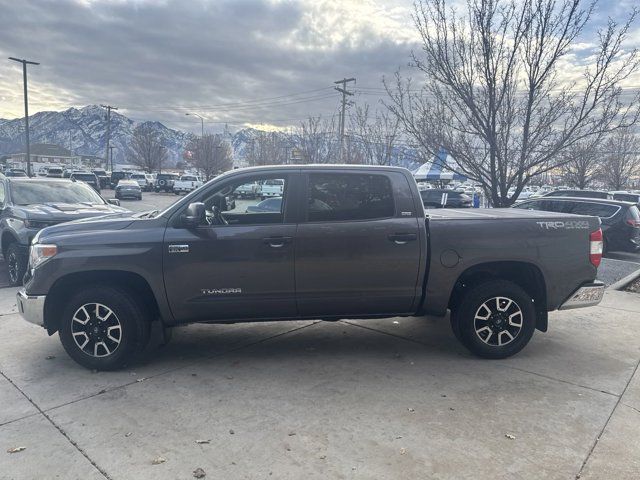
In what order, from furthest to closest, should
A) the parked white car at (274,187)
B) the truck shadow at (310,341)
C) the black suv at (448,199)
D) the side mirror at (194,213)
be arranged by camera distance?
the black suv at (448,199) < the truck shadow at (310,341) < the parked white car at (274,187) < the side mirror at (194,213)

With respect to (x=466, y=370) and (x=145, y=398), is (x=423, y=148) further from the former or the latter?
(x=145, y=398)

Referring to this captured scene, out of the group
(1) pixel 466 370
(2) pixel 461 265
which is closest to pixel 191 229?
(2) pixel 461 265

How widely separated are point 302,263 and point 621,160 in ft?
102

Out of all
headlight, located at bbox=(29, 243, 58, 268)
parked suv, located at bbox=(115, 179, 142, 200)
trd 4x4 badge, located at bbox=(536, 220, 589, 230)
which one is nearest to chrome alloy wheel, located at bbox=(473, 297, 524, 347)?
trd 4x4 badge, located at bbox=(536, 220, 589, 230)

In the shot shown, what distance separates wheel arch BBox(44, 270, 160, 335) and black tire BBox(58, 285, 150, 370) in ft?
0.30

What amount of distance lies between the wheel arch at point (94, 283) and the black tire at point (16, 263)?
12.3 feet

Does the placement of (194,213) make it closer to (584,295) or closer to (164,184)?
(584,295)

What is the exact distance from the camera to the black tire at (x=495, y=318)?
4539 millimetres

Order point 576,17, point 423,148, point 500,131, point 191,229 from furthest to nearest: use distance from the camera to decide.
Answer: point 423,148, point 500,131, point 576,17, point 191,229

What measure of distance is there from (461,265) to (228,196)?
7.69 ft

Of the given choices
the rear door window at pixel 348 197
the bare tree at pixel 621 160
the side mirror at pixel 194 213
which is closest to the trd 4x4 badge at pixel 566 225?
the rear door window at pixel 348 197

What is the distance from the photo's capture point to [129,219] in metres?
4.46

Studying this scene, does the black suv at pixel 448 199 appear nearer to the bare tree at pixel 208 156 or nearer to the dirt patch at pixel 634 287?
the dirt patch at pixel 634 287

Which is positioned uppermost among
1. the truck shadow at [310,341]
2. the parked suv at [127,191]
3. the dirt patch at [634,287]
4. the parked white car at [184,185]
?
the parked white car at [184,185]
